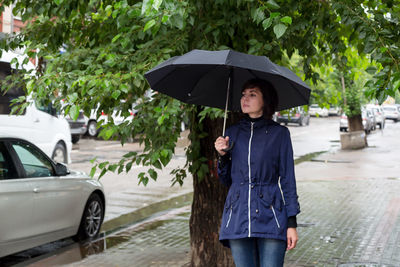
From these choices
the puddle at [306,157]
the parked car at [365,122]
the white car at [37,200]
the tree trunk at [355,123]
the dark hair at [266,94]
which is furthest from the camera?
the parked car at [365,122]

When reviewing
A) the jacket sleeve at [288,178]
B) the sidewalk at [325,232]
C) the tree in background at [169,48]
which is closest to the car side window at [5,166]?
the tree in background at [169,48]

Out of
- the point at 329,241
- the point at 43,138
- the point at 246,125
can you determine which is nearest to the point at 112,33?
the point at 246,125

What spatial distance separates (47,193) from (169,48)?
3.05 m

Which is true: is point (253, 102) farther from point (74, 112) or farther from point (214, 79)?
point (74, 112)

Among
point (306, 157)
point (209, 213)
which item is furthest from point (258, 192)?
point (306, 157)

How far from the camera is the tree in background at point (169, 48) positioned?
14.8 ft

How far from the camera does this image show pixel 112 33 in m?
6.08

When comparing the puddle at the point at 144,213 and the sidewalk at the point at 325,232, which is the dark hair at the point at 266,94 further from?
the puddle at the point at 144,213

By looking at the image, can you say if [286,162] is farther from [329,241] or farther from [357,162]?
[357,162]

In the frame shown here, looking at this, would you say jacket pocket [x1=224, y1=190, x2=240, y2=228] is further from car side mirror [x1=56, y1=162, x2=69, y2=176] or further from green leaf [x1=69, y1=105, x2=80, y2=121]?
car side mirror [x1=56, y1=162, x2=69, y2=176]

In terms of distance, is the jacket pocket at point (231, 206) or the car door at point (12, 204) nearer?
the jacket pocket at point (231, 206)

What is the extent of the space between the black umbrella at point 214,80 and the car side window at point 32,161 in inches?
127

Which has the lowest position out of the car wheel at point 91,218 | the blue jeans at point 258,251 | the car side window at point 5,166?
the car wheel at point 91,218

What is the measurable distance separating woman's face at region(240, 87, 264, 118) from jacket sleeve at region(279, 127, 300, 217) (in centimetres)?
22
